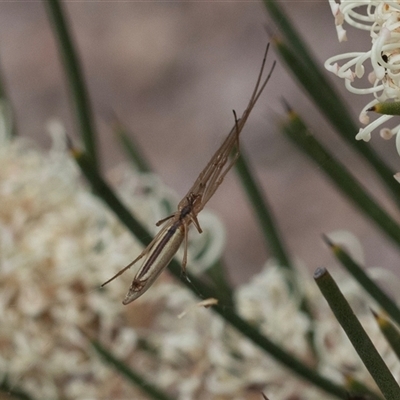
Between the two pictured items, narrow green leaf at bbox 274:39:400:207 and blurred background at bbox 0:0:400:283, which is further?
blurred background at bbox 0:0:400:283

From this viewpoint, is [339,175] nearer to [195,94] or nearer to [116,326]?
[116,326]

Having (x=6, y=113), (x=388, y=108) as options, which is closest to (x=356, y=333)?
(x=388, y=108)

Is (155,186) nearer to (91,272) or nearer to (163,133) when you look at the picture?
(91,272)

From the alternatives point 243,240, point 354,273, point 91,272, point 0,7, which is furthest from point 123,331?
point 0,7

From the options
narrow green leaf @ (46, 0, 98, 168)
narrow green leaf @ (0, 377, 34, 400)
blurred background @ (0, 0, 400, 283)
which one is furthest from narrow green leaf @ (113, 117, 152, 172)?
blurred background @ (0, 0, 400, 283)

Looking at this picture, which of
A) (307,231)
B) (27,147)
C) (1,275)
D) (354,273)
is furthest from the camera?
(307,231)

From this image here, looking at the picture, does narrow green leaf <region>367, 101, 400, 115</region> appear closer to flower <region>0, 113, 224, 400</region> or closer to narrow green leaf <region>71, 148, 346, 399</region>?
narrow green leaf <region>71, 148, 346, 399</region>
